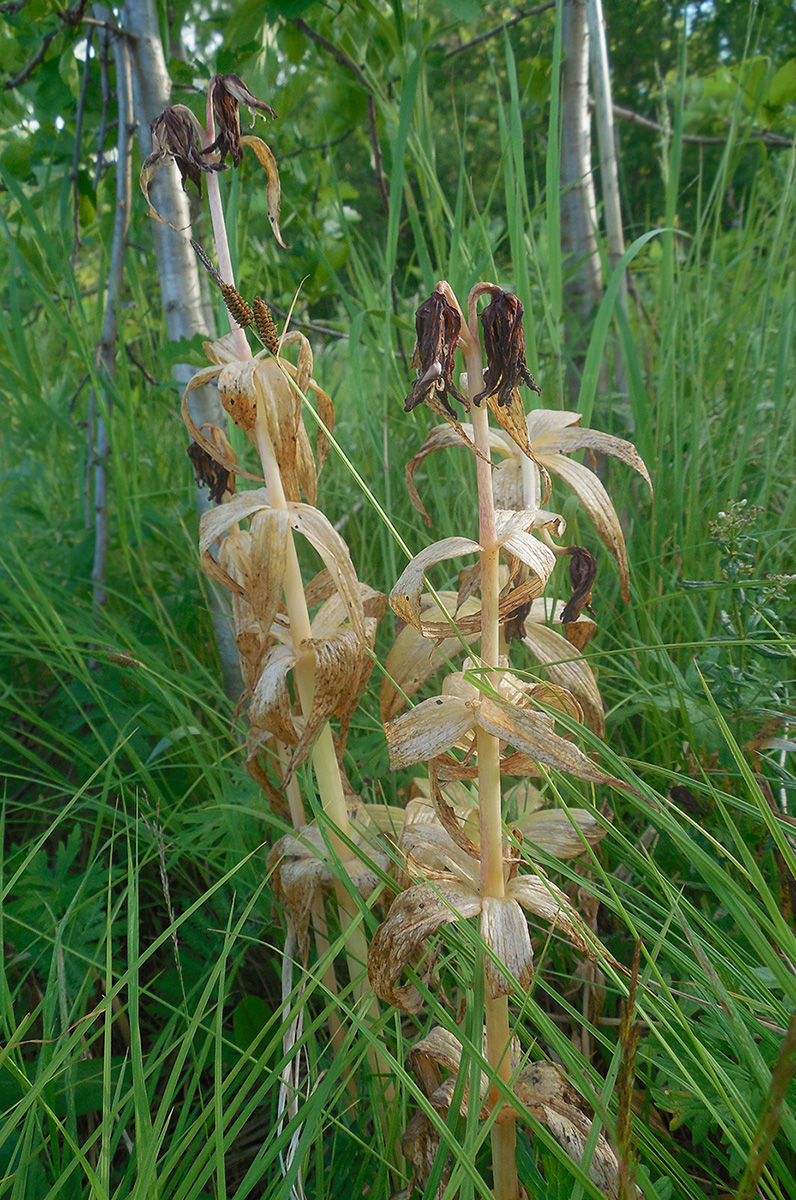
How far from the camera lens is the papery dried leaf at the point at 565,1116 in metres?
0.60

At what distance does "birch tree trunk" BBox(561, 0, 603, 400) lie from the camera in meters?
1.57

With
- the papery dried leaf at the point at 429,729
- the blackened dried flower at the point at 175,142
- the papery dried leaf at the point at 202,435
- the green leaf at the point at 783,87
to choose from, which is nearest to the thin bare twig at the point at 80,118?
the blackened dried flower at the point at 175,142

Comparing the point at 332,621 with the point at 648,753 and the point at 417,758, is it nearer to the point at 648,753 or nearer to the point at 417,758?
the point at 417,758

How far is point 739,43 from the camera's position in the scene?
10.5ft

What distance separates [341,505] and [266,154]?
39.6 inches

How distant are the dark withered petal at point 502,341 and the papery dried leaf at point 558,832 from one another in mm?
383

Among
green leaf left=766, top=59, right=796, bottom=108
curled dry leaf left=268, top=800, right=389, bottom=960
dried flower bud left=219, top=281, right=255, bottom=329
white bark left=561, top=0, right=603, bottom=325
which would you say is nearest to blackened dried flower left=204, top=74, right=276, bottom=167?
dried flower bud left=219, top=281, right=255, bottom=329

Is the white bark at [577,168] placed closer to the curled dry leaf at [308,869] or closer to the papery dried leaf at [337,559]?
the papery dried leaf at [337,559]

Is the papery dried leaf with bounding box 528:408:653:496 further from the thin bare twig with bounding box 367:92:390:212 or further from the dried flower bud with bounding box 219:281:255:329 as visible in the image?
the thin bare twig with bounding box 367:92:390:212

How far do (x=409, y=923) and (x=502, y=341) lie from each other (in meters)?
0.46

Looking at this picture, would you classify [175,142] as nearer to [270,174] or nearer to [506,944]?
[270,174]

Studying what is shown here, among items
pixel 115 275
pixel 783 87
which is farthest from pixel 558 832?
pixel 783 87

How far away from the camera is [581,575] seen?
801 mm

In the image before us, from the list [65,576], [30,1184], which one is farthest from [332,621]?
[65,576]
